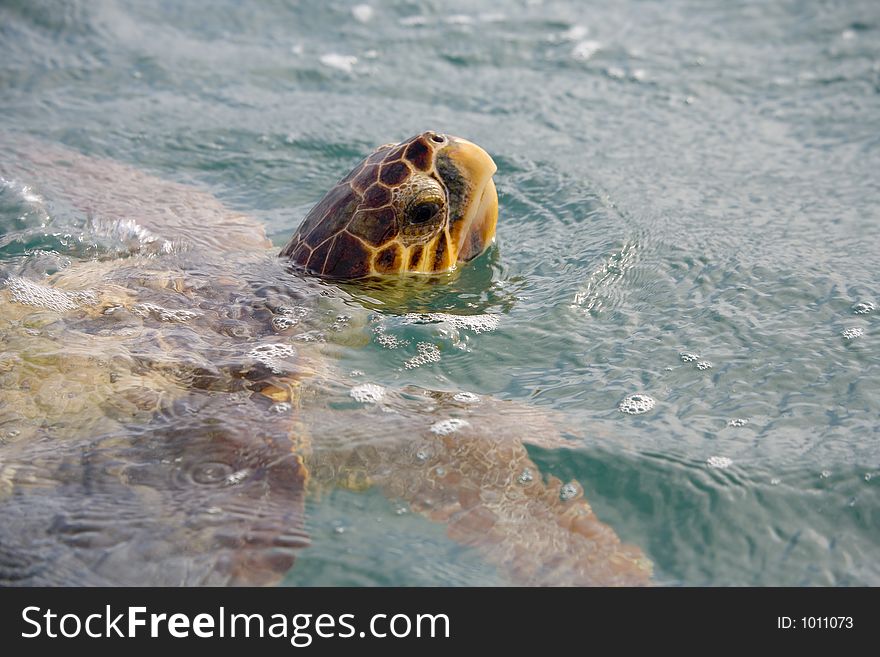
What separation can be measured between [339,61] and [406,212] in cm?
416

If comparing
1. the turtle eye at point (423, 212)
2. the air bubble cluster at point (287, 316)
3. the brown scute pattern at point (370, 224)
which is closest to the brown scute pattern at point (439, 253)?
the brown scute pattern at point (370, 224)

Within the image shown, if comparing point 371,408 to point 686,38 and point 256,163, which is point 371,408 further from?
point 686,38

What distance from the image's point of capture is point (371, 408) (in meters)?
3.43

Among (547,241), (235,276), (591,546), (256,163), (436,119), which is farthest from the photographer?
(436,119)

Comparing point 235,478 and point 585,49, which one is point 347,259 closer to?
point 235,478

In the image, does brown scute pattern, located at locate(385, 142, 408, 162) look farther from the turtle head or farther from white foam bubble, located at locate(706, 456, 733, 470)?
white foam bubble, located at locate(706, 456, 733, 470)

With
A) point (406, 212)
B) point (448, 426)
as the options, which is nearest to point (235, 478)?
point (448, 426)

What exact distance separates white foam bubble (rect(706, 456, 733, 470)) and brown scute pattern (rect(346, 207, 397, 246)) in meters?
1.72

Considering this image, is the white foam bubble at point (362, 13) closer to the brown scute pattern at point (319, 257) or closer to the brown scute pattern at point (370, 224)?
the brown scute pattern at point (370, 224)

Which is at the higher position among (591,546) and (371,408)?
(371,408)

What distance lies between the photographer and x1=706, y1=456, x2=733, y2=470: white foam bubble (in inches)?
123
